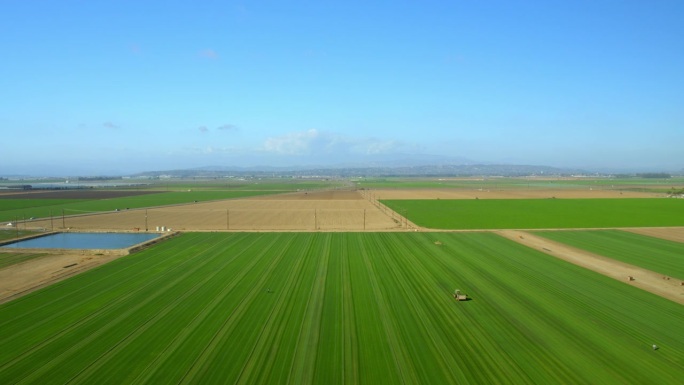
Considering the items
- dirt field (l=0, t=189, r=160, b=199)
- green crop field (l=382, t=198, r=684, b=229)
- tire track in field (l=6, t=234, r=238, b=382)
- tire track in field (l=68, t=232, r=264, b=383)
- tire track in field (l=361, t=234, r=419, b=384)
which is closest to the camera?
tire track in field (l=361, t=234, r=419, b=384)

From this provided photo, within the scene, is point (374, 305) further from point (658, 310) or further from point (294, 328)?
point (658, 310)

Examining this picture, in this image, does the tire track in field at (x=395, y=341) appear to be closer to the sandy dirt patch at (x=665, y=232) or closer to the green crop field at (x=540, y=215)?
the green crop field at (x=540, y=215)

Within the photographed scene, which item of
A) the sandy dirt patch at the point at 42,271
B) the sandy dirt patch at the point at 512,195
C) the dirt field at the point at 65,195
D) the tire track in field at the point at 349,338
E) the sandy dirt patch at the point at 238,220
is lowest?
the tire track in field at the point at 349,338

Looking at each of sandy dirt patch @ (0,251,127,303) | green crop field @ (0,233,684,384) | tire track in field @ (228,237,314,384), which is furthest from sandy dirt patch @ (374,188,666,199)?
tire track in field @ (228,237,314,384)

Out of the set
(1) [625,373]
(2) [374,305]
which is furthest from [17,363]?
(1) [625,373]

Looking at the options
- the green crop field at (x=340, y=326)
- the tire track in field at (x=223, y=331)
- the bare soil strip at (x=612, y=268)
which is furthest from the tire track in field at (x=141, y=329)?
the bare soil strip at (x=612, y=268)

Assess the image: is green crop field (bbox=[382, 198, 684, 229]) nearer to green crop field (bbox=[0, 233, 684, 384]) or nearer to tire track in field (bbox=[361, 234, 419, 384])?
green crop field (bbox=[0, 233, 684, 384])
